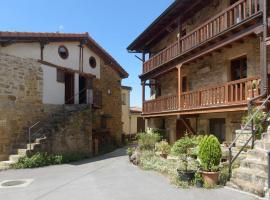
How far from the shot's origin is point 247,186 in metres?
8.25

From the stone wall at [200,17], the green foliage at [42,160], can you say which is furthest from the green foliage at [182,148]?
the stone wall at [200,17]

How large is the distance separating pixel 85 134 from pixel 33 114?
3170 millimetres

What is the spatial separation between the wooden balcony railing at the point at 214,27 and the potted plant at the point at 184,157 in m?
4.55

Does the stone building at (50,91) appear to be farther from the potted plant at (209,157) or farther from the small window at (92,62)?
the potted plant at (209,157)

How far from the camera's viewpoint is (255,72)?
39.4 feet

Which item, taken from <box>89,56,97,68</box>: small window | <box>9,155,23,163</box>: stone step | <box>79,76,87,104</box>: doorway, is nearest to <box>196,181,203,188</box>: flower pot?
<box>9,155,23,163</box>: stone step

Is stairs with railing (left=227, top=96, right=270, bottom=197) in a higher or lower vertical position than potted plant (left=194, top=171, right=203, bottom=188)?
higher

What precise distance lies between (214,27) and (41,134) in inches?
400

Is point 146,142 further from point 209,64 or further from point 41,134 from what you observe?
point 41,134

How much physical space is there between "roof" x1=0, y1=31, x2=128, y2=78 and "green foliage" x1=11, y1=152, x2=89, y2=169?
585cm

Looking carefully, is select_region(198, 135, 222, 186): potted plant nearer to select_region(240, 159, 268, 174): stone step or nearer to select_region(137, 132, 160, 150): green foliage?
select_region(240, 159, 268, 174): stone step

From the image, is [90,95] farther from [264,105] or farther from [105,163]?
[264,105]

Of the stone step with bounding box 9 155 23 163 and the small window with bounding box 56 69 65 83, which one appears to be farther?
the small window with bounding box 56 69 65 83

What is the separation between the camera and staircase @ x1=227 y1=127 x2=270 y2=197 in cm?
787
